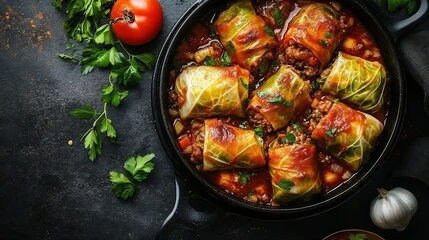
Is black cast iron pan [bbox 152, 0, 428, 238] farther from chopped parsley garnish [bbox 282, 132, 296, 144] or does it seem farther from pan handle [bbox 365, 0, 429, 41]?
chopped parsley garnish [bbox 282, 132, 296, 144]

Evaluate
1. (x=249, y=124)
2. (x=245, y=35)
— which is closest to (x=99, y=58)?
(x=245, y=35)

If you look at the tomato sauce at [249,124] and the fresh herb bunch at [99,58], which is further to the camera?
the fresh herb bunch at [99,58]

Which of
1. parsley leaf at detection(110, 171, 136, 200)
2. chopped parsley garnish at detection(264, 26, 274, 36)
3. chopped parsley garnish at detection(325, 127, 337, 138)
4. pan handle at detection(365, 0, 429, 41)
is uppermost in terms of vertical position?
pan handle at detection(365, 0, 429, 41)

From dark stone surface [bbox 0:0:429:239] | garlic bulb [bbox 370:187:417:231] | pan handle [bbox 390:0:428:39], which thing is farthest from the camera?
dark stone surface [bbox 0:0:429:239]

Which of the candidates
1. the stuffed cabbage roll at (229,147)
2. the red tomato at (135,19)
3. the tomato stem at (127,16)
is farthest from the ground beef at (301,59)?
the tomato stem at (127,16)

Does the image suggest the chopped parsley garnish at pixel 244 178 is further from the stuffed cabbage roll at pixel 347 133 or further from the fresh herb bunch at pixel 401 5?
the fresh herb bunch at pixel 401 5

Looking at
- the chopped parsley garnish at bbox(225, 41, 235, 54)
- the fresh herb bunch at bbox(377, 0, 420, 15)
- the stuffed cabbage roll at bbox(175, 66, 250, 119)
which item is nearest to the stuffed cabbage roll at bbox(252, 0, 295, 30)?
the chopped parsley garnish at bbox(225, 41, 235, 54)

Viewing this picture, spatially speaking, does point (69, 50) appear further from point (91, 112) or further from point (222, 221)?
point (222, 221)
